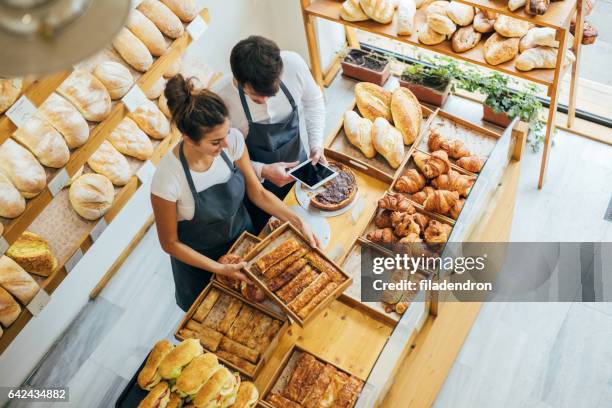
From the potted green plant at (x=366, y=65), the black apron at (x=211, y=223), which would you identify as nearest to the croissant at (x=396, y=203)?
the black apron at (x=211, y=223)

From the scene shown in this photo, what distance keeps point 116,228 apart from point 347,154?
1.57 m

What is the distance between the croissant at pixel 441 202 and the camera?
2.78 meters

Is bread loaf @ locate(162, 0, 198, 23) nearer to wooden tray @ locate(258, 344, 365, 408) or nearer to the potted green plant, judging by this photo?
the potted green plant

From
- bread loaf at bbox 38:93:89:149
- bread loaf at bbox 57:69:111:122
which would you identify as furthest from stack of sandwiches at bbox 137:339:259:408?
bread loaf at bbox 57:69:111:122

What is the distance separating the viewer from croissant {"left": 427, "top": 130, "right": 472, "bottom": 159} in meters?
3.06

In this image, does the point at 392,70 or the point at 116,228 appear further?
the point at 392,70

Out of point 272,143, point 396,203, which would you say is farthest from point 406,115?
point 272,143

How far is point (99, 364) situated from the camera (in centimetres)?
357

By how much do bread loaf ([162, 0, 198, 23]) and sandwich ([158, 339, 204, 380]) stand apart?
182cm

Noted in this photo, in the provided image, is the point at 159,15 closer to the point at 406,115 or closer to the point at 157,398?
the point at 406,115

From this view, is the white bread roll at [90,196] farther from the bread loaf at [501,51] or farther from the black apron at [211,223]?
the bread loaf at [501,51]

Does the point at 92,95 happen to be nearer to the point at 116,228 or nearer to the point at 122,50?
the point at 122,50

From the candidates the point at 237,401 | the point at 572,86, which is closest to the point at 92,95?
the point at 237,401

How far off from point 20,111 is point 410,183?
5.58 ft
